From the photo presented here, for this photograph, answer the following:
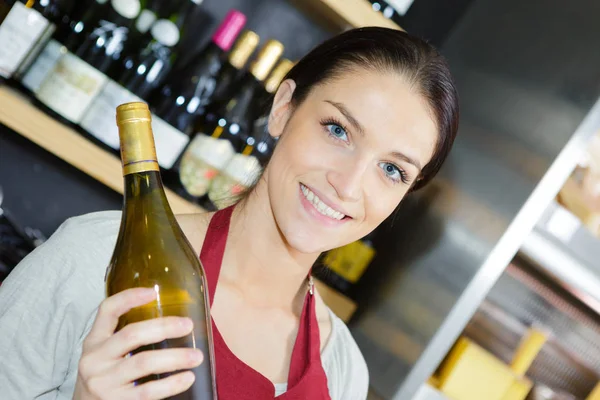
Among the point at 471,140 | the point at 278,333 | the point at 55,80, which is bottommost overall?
the point at 278,333

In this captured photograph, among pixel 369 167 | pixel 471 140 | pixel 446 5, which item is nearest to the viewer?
pixel 369 167

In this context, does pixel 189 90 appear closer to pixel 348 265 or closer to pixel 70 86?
pixel 70 86

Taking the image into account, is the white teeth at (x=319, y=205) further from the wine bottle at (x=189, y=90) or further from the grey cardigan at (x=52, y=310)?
the wine bottle at (x=189, y=90)

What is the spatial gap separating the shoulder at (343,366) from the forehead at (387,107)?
0.33 m

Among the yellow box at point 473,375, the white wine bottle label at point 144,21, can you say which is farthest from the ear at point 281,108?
the yellow box at point 473,375

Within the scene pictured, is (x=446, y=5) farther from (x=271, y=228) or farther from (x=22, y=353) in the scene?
(x=22, y=353)

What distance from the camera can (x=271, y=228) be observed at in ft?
2.99

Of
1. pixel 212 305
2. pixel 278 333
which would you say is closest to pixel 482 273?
pixel 278 333

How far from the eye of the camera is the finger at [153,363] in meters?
0.47

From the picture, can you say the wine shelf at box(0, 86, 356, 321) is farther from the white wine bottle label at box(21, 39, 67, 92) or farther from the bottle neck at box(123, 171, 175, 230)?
the bottle neck at box(123, 171, 175, 230)

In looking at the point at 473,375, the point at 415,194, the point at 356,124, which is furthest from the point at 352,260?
the point at 356,124

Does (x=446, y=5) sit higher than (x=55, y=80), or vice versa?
(x=446, y=5)

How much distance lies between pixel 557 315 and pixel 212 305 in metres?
0.82

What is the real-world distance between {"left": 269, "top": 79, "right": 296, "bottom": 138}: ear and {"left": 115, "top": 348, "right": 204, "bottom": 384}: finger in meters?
0.48
